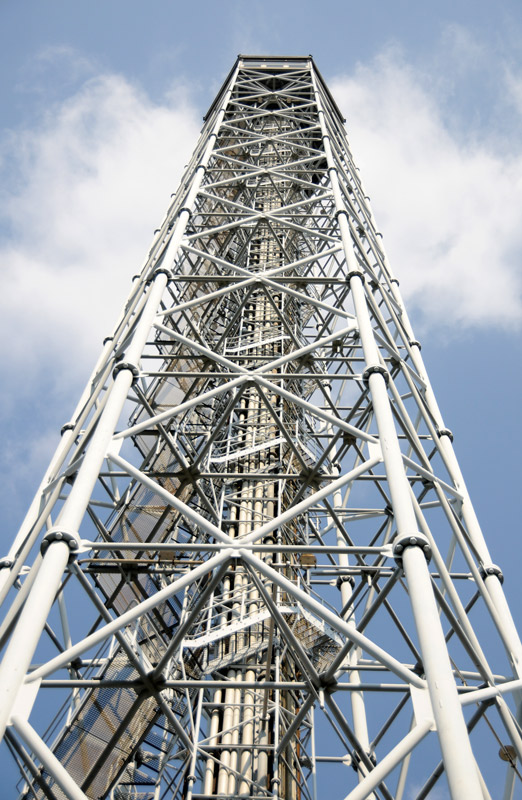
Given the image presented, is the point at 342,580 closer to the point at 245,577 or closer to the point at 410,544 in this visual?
the point at 245,577

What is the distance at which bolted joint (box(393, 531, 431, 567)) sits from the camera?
6.80 m

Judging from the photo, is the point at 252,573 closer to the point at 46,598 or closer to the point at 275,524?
the point at 275,524

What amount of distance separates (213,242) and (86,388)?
456 inches

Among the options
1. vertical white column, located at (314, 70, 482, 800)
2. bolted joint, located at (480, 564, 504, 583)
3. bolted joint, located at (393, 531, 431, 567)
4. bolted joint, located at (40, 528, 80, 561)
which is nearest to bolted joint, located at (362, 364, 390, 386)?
vertical white column, located at (314, 70, 482, 800)

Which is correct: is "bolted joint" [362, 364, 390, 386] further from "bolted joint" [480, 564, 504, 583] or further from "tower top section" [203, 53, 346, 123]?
"tower top section" [203, 53, 346, 123]

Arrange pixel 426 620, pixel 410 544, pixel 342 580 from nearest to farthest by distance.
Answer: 1. pixel 426 620
2. pixel 410 544
3. pixel 342 580

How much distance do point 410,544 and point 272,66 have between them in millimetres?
25647

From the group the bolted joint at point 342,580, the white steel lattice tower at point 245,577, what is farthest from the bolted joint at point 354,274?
the bolted joint at point 342,580

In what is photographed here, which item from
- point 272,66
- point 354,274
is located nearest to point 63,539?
point 354,274

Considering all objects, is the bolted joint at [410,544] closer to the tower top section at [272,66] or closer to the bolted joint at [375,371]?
the bolted joint at [375,371]

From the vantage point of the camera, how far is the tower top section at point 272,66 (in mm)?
26844

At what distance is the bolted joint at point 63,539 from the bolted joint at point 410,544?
305cm

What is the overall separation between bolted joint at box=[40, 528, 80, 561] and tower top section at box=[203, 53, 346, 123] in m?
22.1

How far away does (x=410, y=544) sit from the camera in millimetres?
6809
